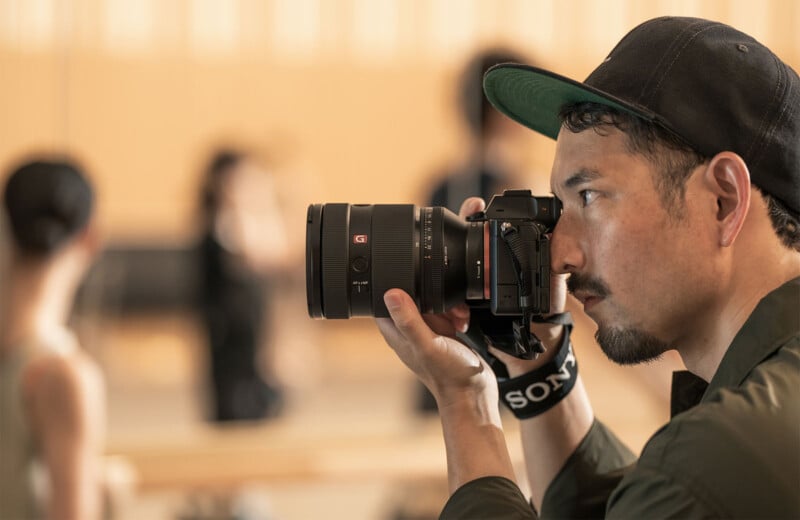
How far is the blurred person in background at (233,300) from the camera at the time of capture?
375 centimetres

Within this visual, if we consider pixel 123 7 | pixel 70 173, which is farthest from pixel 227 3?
pixel 70 173

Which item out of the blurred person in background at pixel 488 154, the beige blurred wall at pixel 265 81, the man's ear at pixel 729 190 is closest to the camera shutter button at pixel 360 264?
the man's ear at pixel 729 190

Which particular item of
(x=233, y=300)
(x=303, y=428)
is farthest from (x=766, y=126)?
(x=233, y=300)

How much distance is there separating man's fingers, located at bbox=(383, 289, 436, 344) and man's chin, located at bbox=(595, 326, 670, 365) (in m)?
0.20

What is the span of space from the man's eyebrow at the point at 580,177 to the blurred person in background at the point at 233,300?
2637 mm

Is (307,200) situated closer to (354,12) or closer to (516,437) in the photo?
(354,12)

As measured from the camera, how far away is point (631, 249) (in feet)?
3.85

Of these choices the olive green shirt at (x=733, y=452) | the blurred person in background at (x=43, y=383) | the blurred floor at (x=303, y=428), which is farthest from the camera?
the blurred floor at (x=303, y=428)

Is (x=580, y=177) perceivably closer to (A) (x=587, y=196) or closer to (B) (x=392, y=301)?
(A) (x=587, y=196)

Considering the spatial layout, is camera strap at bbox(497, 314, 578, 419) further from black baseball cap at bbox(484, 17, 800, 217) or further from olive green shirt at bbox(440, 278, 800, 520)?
black baseball cap at bbox(484, 17, 800, 217)

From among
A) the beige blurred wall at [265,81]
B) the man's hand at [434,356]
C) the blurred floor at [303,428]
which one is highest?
the man's hand at [434,356]

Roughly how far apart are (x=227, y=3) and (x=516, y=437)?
12.9 ft

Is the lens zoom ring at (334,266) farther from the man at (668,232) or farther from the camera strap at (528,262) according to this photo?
the camera strap at (528,262)

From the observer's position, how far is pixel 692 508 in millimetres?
962
